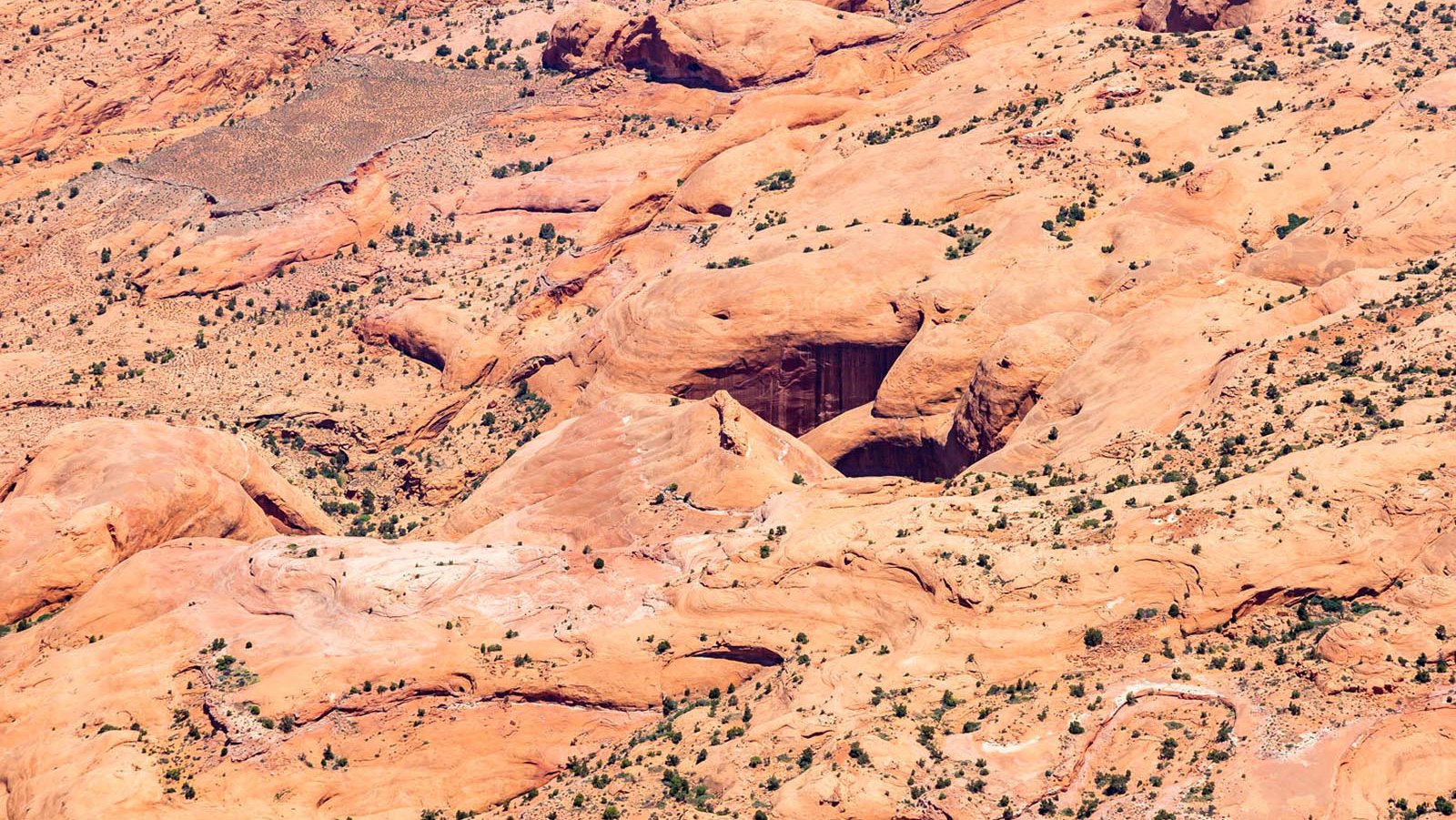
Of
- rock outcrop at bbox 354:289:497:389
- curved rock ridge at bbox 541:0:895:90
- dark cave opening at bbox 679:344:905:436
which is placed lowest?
rock outcrop at bbox 354:289:497:389

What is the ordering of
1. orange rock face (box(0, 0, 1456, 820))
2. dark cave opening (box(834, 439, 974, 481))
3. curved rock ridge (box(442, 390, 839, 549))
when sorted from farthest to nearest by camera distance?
dark cave opening (box(834, 439, 974, 481)), curved rock ridge (box(442, 390, 839, 549)), orange rock face (box(0, 0, 1456, 820))

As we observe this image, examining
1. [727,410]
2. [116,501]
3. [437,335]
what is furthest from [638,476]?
[437,335]

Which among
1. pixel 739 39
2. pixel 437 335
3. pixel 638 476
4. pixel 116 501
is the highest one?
pixel 739 39

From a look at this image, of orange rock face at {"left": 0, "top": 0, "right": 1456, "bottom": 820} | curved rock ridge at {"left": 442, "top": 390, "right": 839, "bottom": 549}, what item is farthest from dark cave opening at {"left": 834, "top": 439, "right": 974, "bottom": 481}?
curved rock ridge at {"left": 442, "top": 390, "right": 839, "bottom": 549}

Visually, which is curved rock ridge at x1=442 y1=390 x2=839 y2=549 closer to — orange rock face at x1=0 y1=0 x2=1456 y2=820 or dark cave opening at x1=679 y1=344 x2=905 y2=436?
orange rock face at x1=0 y1=0 x2=1456 y2=820

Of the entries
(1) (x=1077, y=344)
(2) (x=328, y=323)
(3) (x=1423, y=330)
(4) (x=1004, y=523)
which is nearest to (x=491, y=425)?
(2) (x=328, y=323)

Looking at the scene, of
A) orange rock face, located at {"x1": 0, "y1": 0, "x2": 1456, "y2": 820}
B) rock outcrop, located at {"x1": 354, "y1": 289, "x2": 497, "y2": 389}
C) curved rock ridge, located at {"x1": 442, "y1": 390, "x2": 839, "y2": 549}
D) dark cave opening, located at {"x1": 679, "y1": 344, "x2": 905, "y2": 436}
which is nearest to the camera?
orange rock face, located at {"x1": 0, "y1": 0, "x2": 1456, "y2": 820}

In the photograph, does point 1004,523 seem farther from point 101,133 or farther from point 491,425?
point 101,133

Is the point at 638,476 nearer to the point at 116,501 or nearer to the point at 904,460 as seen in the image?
the point at 904,460
